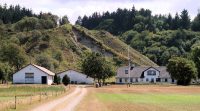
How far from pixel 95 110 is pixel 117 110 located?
1725 mm

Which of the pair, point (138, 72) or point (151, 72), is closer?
point (151, 72)

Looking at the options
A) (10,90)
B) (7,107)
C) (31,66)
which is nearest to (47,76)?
(31,66)

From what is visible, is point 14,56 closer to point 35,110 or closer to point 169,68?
point 169,68

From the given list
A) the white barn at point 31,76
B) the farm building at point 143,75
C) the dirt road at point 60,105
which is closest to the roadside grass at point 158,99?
the dirt road at point 60,105

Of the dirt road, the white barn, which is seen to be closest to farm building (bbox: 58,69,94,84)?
the white barn

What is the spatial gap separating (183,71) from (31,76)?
39.5m

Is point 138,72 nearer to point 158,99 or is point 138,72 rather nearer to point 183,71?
point 183,71

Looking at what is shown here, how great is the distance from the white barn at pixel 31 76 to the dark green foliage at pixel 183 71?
33088mm

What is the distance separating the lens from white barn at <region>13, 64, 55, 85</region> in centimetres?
12350

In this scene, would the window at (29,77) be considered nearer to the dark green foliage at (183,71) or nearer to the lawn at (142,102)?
the dark green foliage at (183,71)

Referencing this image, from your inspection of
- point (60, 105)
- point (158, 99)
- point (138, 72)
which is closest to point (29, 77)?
point (138, 72)

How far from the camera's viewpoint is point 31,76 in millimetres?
124188

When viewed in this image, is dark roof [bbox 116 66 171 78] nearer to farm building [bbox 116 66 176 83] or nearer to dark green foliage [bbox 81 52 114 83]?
farm building [bbox 116 66 176 83]

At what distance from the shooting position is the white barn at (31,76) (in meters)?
124
